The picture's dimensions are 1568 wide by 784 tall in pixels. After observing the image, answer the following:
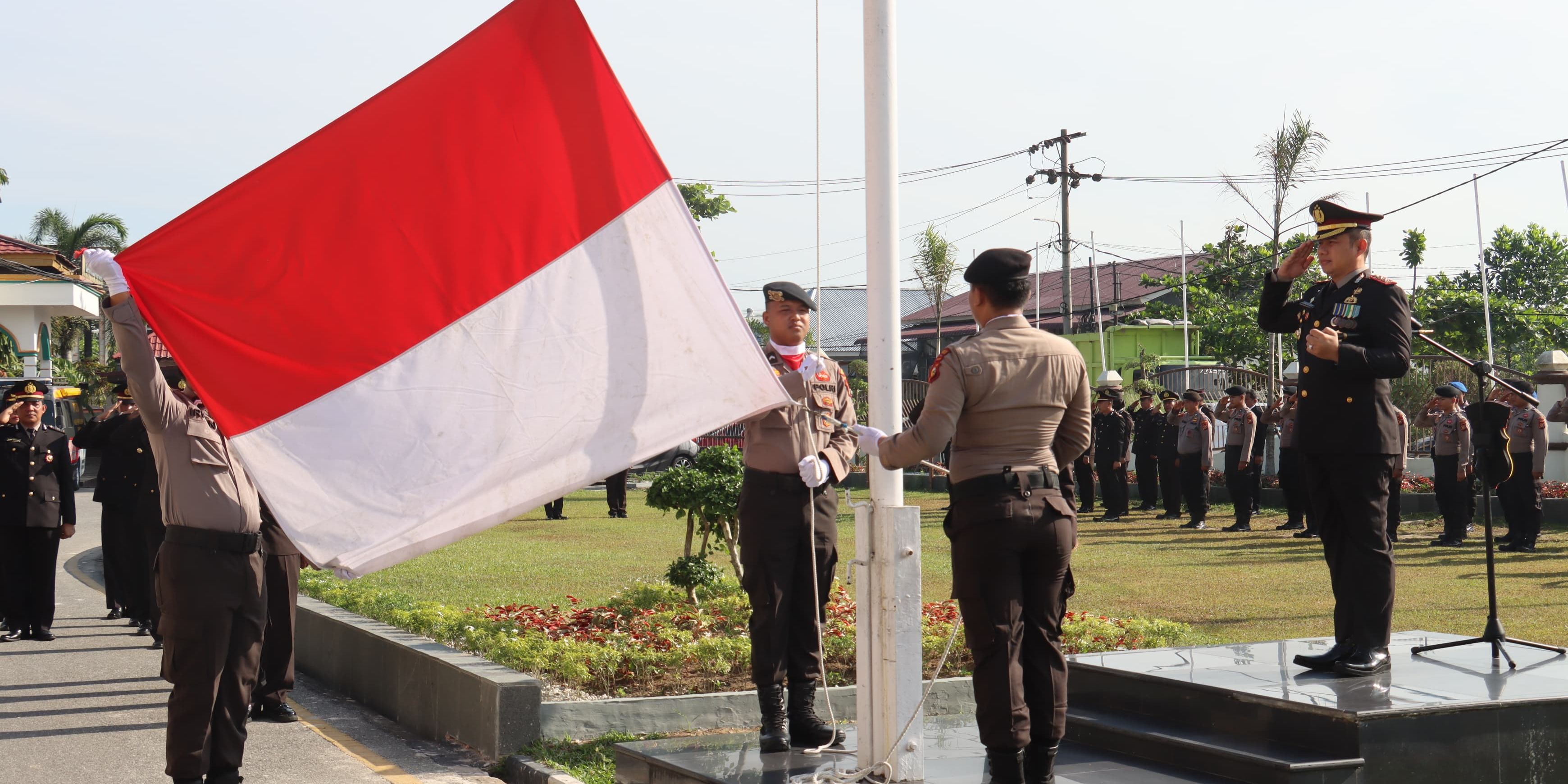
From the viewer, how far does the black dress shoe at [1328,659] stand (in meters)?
6.04

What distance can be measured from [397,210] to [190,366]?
0.84 m

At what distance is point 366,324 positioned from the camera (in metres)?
4.55

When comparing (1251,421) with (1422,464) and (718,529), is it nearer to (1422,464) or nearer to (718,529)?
(1422,464)

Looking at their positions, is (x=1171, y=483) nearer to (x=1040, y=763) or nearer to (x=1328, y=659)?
(x=1328, y=659)

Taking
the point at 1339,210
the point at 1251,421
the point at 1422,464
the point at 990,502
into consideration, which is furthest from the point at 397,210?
the point at 1422,464

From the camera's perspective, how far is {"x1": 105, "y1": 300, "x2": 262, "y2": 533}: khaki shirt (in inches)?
221

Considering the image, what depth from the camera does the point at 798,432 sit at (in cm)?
594

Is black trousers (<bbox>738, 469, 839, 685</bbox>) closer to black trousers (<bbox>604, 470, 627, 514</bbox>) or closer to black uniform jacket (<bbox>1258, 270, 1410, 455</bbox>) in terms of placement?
black uniform jacket (<bbox>1258, 270, 1410, 455</bbox>)

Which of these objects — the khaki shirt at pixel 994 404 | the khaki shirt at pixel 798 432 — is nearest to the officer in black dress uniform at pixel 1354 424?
the khaki shirt at pixel 994 404

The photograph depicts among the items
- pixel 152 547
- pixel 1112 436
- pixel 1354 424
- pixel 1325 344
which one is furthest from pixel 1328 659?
pixel 1112 436

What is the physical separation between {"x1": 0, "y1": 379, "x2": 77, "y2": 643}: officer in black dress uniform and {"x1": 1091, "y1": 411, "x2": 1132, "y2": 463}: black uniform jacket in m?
14.8

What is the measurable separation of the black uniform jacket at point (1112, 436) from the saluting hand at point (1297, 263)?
1544cm

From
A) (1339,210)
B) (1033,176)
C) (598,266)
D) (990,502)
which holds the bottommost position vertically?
(990,502)

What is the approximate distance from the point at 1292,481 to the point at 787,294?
7.93m
